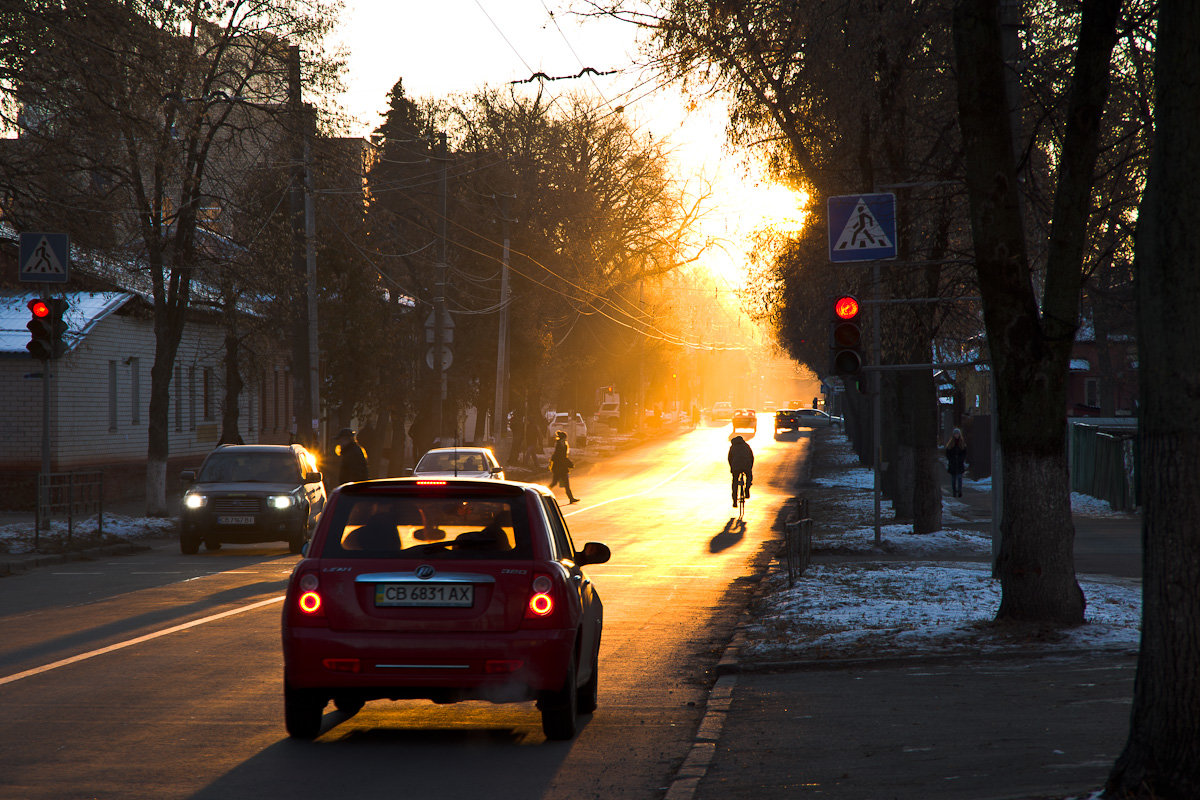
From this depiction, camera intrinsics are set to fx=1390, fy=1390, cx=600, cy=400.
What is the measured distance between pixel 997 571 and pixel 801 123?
8.85 metres

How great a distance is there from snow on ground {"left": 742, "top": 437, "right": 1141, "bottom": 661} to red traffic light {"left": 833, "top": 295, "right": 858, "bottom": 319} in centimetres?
317

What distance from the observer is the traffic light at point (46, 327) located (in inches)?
807

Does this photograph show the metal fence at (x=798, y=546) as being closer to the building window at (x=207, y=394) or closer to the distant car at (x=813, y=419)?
the building window at (x=207, y=394)

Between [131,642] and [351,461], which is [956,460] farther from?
[131,642]

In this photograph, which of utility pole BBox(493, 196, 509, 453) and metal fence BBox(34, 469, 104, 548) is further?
utility pole BBox(493, 196, 509, 453)

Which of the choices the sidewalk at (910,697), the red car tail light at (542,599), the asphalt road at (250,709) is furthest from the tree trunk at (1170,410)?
the red car tail light at (542,599)

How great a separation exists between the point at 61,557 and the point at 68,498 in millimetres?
2033

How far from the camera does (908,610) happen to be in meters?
13.1

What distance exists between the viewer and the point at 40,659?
11.0 meters

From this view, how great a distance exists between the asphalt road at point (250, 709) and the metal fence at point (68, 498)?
300 centimetres

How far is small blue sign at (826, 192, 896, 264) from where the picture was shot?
54.6 ft

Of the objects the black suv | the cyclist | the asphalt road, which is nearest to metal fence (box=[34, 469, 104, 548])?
the black suv

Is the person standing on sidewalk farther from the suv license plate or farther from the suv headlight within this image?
the suv license plate

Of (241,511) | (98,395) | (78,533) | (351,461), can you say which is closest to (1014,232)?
(351,461)
